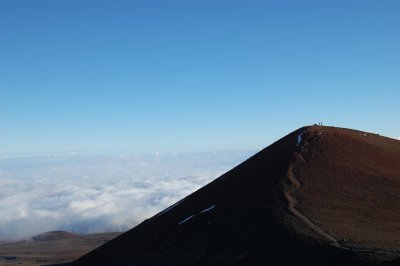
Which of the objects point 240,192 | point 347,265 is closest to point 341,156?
point 240,192

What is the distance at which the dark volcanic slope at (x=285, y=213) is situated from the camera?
3453 centimetres

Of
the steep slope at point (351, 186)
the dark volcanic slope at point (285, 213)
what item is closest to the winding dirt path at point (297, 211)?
the dark volcanic slope at point (285, 213)

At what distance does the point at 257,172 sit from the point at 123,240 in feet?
62.1

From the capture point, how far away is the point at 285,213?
40.6 m

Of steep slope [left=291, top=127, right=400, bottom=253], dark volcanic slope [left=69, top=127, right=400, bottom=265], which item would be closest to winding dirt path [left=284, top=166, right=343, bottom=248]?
dark volcanic slope [left=69, top=127, right=400, bottom=265]

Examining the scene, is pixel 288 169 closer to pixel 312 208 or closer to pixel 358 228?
pixel 312 208

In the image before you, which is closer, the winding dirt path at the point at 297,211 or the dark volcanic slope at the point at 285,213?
the winding dirt path at the point at 297,211

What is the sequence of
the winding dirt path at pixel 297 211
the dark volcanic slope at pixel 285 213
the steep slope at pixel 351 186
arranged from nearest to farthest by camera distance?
the winding dirt path at pixel 297 211 < the dark volcanic slope at pixel 285 213 < the steep slope at pixel 351 186

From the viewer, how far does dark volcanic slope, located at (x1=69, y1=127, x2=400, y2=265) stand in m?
34.5

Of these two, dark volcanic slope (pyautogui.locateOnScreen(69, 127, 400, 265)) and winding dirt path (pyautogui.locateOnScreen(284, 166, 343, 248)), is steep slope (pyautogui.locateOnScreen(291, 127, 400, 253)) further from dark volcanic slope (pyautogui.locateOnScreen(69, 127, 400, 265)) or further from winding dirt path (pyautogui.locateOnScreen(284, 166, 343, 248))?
winding dirt path (pyautogui.locateOnScreen(284, 166, 343, 248))

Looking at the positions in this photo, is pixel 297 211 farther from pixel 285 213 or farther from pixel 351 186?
pixel 351 186

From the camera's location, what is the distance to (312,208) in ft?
135

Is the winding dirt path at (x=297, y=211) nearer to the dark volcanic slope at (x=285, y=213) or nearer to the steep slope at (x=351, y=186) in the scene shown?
the dark volcanic slope at (x=285, y=213)

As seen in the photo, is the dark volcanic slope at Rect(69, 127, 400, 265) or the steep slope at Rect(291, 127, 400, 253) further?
the steep slope at Rect(291, 127, 400, 253)
